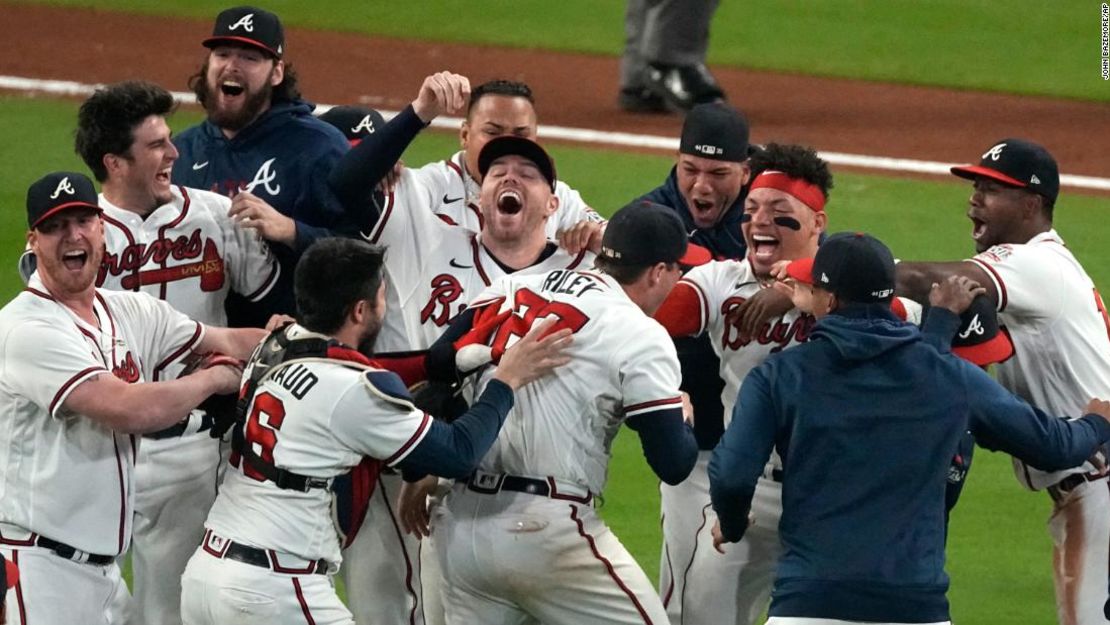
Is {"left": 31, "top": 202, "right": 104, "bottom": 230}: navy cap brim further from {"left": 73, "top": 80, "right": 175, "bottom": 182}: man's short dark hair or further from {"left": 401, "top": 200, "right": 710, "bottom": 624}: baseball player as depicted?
{"left": 401, "top": 200, "right": 710, "bottom": 624}: baseball player

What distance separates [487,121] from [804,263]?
157 centimetres

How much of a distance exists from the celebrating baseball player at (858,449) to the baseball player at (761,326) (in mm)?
913

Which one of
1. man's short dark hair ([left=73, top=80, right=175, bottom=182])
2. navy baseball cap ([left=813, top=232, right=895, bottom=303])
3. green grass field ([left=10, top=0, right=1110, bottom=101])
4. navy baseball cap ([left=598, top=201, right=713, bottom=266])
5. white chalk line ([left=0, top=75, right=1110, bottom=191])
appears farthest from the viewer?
green grass field ([left=10, top=0, right=1110, bottom=101])

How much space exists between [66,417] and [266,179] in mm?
1537

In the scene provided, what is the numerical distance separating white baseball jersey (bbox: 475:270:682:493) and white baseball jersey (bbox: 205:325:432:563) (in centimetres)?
40

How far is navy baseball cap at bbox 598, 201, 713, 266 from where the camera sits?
5.63 meters

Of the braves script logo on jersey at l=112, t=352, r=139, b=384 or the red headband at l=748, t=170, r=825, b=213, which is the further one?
the red headband at l=748, t=170, r=825, b=213

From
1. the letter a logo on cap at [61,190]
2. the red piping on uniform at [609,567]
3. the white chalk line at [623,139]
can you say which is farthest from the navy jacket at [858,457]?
the white chalk line at [623,139]

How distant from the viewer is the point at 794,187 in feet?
20.4

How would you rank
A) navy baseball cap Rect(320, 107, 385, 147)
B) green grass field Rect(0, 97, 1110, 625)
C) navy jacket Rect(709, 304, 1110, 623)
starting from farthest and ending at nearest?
navy baseball cap Rect(320, 107, 385, 147) < green grass field Rect(0, 97, 1110, 625) < navy jacket Rect(709, 304, 1110, 623)

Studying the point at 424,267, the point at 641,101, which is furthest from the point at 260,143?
the point at 641,101

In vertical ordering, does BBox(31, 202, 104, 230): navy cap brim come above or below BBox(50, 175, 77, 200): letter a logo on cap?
below

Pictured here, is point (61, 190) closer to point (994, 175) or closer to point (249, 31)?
point (249, 31)

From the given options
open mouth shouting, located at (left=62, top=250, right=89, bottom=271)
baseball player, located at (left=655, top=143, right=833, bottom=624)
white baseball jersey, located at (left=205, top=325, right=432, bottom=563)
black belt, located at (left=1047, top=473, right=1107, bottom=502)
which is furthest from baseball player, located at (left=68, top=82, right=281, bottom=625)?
black belt, located at (left=1047, top=473, right=1107, bottom=502)
